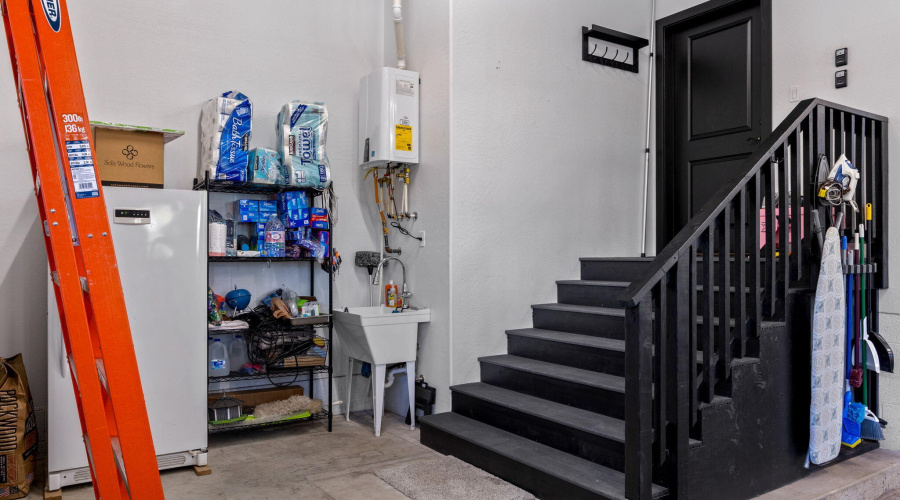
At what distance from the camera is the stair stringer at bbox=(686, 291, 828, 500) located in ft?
8.50

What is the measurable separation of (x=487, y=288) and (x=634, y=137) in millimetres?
1772

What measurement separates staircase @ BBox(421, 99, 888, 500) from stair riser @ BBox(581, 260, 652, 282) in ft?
0.75

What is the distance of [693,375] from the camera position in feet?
8.28

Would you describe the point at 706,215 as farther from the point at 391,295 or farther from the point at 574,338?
the point at 391,295

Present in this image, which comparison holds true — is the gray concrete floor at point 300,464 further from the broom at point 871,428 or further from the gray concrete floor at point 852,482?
the broom at point 871,428

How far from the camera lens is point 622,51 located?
477 centimetres

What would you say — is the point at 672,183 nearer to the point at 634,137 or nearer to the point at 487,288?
the point at 634,137

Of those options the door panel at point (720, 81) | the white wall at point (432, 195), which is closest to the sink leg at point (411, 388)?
the white wall at point (432, 195)

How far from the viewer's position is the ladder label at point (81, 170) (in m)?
1.45

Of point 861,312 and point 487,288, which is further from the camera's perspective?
point 487,288

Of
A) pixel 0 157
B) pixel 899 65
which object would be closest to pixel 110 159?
pixel 0 157

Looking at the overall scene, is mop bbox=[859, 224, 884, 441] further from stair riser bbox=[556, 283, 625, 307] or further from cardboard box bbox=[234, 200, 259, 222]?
cardboard box bbox=[234, 200, 259, 222]

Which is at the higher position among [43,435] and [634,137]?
[634,137]

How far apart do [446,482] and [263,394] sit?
62.6 inches
